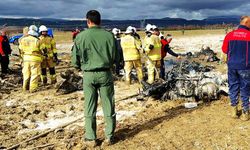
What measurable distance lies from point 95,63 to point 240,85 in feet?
9.24

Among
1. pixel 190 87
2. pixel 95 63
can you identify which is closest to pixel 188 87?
pixel 190 87

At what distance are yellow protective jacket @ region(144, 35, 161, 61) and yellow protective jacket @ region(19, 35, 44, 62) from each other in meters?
3.17

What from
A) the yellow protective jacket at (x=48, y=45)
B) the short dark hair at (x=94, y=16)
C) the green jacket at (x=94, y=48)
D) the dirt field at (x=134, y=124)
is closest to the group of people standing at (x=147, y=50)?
the dirt field at (x=134, y=124)

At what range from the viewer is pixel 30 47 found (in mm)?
11422

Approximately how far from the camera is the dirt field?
254 inches

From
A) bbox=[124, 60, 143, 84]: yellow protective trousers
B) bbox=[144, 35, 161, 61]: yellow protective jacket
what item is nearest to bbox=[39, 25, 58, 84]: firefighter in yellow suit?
bbox=[124, 60, 143, 84]: yellow protective trousers

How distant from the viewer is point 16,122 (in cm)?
869

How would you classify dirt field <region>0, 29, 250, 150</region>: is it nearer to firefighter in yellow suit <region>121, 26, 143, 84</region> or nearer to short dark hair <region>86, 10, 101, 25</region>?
firefighter in yellow suit <region>121, 26, 143, 84</region>

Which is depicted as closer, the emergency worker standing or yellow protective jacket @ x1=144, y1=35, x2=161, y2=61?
the emergency worker standing

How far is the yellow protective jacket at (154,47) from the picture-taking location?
38.0ft

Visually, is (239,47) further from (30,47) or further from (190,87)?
(30,47)

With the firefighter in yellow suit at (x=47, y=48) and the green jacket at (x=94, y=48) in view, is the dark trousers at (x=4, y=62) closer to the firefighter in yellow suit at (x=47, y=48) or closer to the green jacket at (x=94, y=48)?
the firefighter in yellow suit at (x=47, y=48)

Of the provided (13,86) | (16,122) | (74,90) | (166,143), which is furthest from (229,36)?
(13,86)

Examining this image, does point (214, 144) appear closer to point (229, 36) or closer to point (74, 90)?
point (229, 36)
